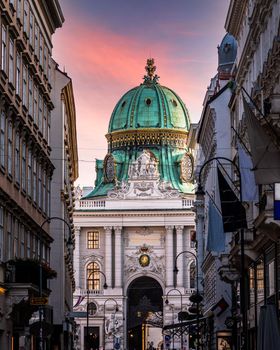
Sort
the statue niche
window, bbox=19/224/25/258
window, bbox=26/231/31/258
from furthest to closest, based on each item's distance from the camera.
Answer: the statue niche < window, bbox=26/231/31/258 < window, bbox=19/224/25/258

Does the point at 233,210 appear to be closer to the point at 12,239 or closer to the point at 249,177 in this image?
the point at 249,177

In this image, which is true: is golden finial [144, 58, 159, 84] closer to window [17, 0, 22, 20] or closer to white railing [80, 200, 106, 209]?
white railing [80, 200, 106, 209]

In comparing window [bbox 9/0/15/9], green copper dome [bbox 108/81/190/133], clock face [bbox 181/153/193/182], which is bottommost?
window [bbox 9/0/15/9]

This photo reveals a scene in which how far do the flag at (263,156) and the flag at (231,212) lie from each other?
26.1ft

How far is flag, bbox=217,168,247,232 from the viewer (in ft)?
137

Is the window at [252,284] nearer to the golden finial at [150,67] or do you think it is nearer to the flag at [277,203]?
the flag at [277,203]

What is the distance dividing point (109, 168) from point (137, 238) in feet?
37.7

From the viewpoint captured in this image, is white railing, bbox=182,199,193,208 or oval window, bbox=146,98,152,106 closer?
white railing, bbox=182,199,193,208

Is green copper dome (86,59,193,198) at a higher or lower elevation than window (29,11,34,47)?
higher

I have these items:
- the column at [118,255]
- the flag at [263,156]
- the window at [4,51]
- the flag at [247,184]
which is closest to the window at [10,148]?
the window at [4,51]

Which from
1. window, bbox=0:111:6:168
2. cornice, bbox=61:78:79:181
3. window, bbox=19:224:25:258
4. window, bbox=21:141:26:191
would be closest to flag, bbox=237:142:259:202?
window, bbox=0:111:6:168

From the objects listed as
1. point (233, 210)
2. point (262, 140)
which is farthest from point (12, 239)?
point (262, 140)

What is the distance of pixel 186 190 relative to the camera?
166500mm

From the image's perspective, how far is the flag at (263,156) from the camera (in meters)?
33.4
